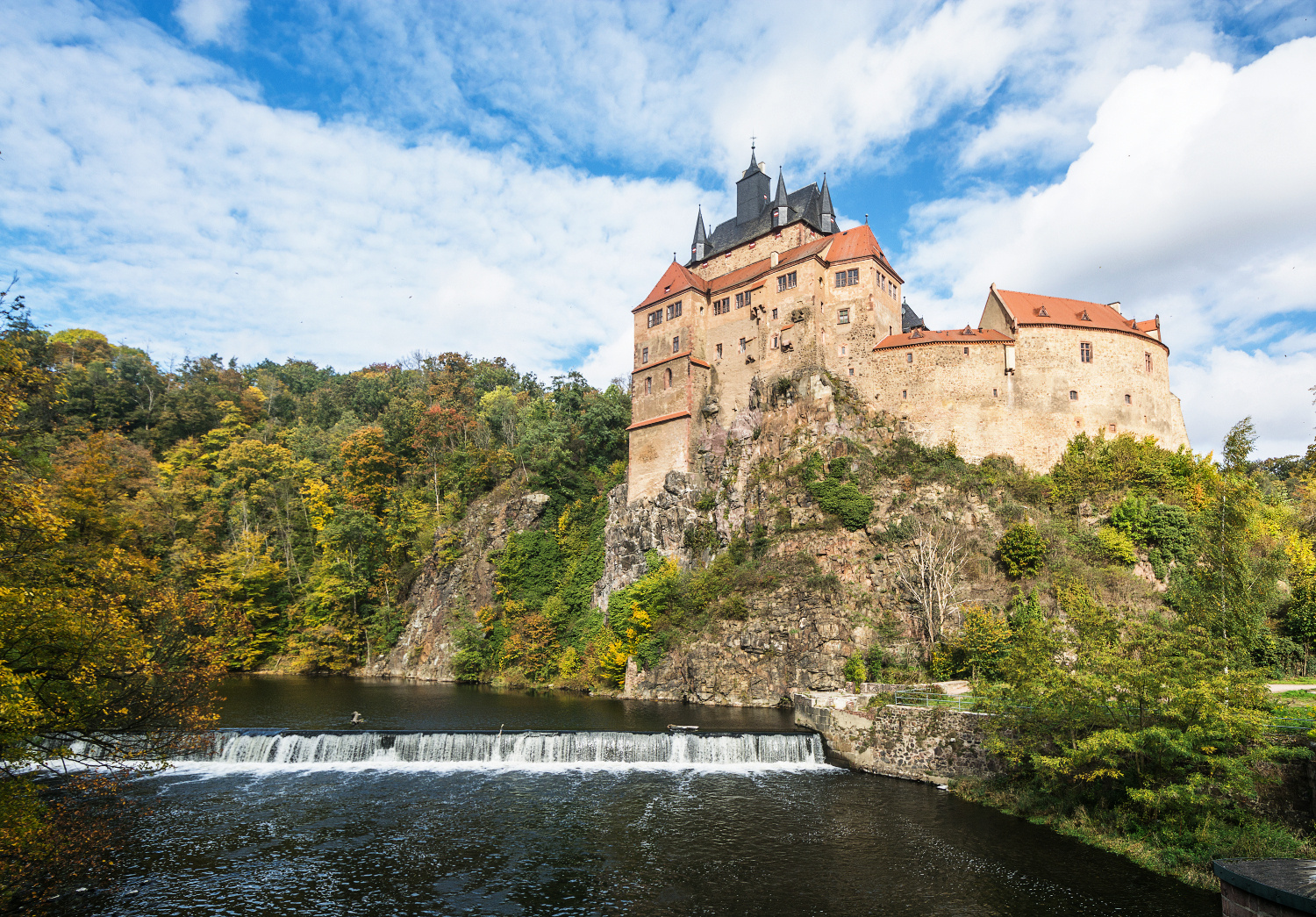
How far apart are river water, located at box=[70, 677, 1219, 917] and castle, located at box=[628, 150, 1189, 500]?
25.6 metres

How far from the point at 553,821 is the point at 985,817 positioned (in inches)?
516

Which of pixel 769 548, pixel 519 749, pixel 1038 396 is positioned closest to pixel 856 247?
pixel 1038 396

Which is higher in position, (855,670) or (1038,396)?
(1038,396)

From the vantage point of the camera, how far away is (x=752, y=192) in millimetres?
57969

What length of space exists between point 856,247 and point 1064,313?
14587mm

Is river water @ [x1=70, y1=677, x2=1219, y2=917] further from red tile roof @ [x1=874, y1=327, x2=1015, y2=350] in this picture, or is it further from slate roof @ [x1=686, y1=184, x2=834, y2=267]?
slate roof @ [x1=686, y1=184, x2=834, y2=267]

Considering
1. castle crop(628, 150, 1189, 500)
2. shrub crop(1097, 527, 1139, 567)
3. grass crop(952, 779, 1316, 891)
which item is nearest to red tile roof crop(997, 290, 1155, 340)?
castle crop(628, 150, 1189, 500)

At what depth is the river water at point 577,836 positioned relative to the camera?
1527cm

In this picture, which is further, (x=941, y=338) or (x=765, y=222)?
(x=765, y=222)

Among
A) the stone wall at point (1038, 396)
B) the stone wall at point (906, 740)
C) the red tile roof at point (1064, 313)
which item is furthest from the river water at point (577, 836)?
the red tile roof at point (1064, 313)

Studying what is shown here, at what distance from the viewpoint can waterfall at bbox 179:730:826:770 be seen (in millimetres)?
26078

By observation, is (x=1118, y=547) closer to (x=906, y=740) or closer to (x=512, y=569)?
(x=906, y=740)

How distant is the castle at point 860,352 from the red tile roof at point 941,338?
12 centimetres

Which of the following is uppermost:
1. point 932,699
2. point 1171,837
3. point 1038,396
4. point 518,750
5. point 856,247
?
point 856,247
